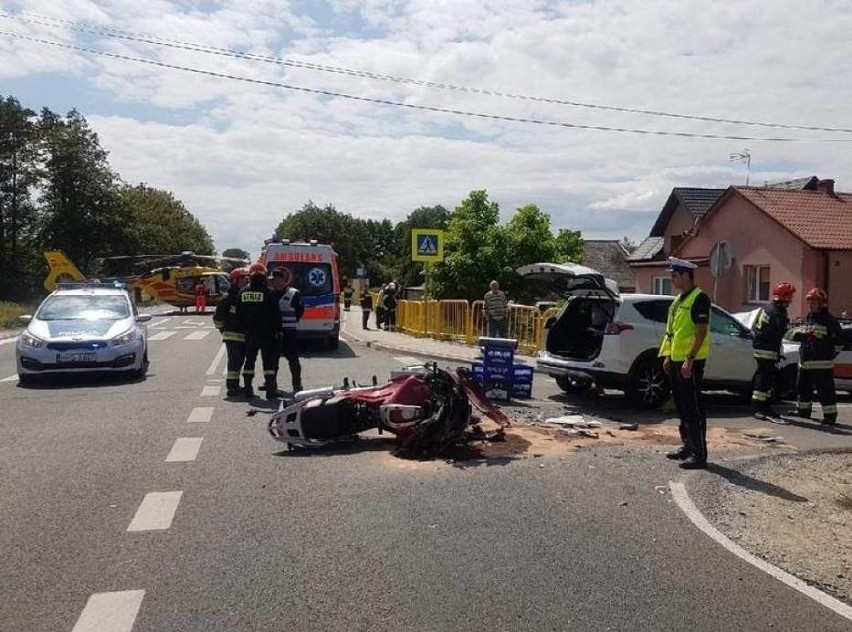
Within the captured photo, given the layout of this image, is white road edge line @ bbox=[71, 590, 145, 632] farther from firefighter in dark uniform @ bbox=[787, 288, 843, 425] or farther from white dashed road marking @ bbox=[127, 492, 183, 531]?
firefighter in dark uniform @ bbox=[787, 288, 843, 425]

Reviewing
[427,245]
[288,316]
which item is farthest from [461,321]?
[288,316]

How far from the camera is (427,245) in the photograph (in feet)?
67.3

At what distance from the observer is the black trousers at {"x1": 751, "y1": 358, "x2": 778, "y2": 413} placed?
10.3 meters

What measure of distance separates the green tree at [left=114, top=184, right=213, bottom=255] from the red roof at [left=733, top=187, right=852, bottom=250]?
45.5 metres

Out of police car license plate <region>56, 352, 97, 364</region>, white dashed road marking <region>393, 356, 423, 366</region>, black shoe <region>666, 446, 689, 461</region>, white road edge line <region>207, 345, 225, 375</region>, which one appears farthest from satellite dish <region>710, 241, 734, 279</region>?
police car license plate <region>56, 352, 97, 364</region>

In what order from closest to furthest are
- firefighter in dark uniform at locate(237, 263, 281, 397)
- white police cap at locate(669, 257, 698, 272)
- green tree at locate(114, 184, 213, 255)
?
white police cap at locate(669, 257, 698, 272)
firefighter in dark uniform at locate(237, 263, 281, 397)
green tree at locate(114, 184, 213, 255)

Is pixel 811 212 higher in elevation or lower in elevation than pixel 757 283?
higher

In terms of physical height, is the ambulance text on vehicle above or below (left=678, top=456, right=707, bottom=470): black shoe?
above

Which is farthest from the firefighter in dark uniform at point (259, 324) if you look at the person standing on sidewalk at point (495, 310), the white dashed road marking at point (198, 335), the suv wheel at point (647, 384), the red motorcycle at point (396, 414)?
the white dashed road marking at point (198, 335)

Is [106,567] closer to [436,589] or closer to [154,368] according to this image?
[436,589]

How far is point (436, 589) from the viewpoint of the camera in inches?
169

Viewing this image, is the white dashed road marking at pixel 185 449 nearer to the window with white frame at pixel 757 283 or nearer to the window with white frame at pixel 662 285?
the window with white frame at pixel 757 283

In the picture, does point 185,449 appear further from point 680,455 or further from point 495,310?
point 495,310

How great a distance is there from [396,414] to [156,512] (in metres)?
2.47
